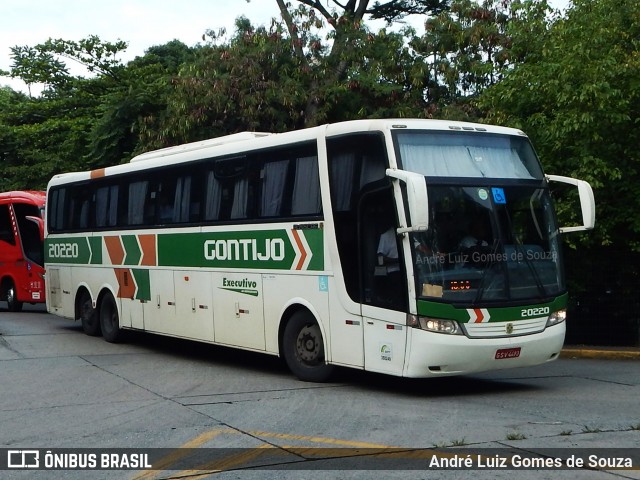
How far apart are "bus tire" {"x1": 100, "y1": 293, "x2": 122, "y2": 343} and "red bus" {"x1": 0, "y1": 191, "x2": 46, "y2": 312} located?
8240mm

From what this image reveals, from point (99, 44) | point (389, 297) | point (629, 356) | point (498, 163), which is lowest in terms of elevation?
point (629, 356)

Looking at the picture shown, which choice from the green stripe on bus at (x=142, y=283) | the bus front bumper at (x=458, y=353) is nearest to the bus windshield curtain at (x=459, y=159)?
the bus front bumper at (x=458, y=353)

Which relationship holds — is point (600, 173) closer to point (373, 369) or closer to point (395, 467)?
point (373, 369)

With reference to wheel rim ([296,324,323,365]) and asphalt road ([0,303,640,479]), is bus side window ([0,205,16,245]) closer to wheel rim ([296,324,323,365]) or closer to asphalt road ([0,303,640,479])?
asphalt road ([0,303,640,479])

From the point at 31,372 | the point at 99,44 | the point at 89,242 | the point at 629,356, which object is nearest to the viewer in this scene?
the point at 31,372

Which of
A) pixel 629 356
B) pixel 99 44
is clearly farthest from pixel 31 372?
pixel 99 44

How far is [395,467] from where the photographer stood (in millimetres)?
7766

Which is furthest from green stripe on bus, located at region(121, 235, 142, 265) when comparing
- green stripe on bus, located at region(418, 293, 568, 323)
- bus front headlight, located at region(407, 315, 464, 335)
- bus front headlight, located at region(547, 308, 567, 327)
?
bus front headlight, located at region(547, 308, 567, 327)

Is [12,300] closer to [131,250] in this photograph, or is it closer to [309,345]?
[131,250]

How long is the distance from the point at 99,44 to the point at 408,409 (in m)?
A: 28.7

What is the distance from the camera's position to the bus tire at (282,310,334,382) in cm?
1286

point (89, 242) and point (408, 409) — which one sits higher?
point (89, 242)

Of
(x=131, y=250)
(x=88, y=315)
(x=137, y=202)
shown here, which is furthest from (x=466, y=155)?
(x=88, y=315)

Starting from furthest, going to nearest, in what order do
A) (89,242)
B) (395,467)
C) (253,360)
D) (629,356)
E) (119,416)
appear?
(89,242), (629,356), (253,360), (119,416), (395,467)
